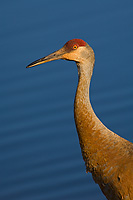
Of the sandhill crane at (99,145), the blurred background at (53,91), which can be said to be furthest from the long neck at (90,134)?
the blurred background at (53,91)

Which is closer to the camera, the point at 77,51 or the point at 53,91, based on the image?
the point at 77,51

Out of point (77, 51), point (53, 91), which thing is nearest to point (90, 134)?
point (77, 51)

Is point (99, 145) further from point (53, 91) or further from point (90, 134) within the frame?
point (53, 91)

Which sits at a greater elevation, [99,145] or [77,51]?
[77,51]

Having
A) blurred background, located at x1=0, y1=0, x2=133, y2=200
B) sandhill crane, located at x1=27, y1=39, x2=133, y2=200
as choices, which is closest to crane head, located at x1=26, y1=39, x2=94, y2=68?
sandhill crane, located at x1=27, y1=39, x2=133, y2=200

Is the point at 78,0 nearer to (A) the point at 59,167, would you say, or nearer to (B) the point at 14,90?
(B) the point at 14,90

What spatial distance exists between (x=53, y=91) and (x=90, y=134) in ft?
9.18

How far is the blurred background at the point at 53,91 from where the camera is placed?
15.9ft

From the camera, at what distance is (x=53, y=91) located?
20.0 feet

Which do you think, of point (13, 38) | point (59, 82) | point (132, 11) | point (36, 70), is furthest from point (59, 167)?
point (132, 11)

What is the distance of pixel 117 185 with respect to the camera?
3.17 m

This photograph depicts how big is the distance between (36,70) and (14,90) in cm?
49

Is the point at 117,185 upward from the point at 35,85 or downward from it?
downward

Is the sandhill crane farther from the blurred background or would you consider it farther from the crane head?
the blurred background
